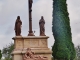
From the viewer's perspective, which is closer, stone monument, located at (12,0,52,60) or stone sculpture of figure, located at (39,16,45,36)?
stone monument, located at (12,0,52,60)

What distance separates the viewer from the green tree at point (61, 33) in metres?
21.4

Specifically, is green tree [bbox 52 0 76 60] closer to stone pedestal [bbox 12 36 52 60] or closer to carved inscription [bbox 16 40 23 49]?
stone pedestal [bbox 12 36 52 60]

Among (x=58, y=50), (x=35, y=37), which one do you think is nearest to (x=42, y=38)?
(x=35, y=37)

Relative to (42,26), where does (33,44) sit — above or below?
below

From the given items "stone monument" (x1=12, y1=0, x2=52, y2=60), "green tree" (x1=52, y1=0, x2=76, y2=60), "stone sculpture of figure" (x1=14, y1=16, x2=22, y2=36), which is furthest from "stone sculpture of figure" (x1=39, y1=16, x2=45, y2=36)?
"green tree" (x1=52, y1=0, x2=76, y2=60)

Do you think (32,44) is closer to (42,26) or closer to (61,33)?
(42,26)

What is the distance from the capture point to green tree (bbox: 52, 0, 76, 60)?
70.1 ft

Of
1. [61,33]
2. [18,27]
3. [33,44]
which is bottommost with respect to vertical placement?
[33,44]

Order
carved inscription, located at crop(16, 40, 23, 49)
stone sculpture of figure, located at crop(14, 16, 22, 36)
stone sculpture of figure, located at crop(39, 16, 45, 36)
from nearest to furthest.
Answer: carved inscription, located at crop(16, 40, 23, 49)
stone sculpture of figure, located at crop(14, 16, 22, 36)
stone sculpture of figure, located at crop(39, 16, 45, 36)

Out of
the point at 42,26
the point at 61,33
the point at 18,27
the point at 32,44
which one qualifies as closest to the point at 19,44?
the point at 32,44

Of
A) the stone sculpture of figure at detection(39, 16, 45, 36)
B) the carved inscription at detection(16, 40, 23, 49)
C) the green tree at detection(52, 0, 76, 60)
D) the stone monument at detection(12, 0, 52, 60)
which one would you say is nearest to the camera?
the stone monument at detection(12, 0, 52, 60)

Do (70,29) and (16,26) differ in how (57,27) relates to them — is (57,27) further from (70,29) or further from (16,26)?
(16,26)

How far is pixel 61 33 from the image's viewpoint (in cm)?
2262

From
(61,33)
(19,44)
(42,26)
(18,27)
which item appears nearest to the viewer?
(19,44)
